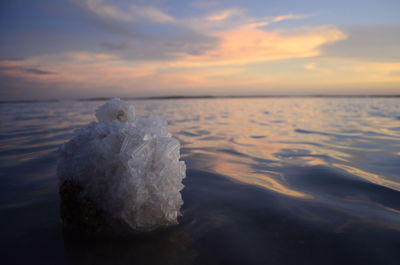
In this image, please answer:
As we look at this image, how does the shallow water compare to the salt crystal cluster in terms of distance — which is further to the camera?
the salt crystal cluster

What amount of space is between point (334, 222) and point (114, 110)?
7.60 ft

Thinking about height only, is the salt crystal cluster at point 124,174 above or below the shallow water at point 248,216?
above

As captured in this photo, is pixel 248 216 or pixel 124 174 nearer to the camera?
pixel 124 174

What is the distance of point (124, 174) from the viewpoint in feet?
6.45

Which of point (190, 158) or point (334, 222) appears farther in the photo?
point (190, 158)

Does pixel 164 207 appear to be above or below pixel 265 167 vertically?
above

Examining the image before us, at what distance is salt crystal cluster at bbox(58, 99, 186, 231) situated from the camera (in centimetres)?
197

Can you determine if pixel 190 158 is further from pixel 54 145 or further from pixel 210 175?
pixel 54 145

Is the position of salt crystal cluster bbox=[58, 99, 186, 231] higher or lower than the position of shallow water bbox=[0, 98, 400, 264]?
higher

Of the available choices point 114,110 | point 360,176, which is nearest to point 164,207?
point 114,110

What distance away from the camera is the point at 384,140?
6.49 meters

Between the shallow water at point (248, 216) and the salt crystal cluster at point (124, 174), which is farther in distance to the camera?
the salt crystal cluster at point (124, 174)

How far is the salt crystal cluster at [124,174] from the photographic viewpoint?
197cm

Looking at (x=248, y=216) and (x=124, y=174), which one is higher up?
(x=124, y=174)
